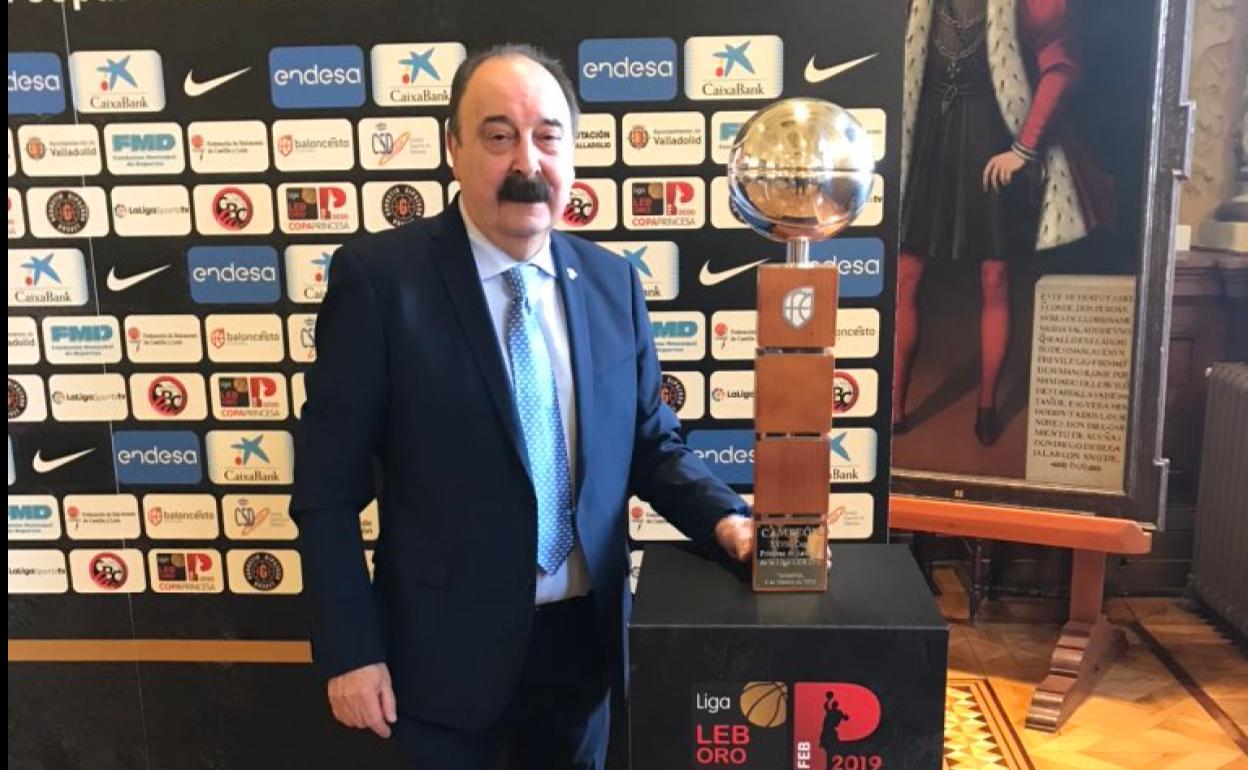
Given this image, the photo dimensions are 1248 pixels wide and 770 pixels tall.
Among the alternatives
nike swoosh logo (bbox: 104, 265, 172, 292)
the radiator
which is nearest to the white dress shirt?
nike swoosh logo (bbox: 104, 265, 172, 292)

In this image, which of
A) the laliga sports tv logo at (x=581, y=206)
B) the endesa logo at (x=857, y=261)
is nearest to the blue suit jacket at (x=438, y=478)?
the laliga sports tv logo at (x=581, y=206)

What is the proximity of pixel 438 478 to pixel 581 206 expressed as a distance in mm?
846

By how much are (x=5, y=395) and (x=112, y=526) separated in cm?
36

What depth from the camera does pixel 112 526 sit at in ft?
7.56

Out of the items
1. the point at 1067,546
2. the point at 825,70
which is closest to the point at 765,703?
the point at 825,70

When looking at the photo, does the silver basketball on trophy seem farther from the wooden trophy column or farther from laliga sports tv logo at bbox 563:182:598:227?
laliga sports tv logo at bbox 563:182:598:227

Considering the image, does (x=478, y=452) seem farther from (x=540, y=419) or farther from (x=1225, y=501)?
(x=1225, y=501)

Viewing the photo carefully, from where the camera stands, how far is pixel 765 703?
4.00ft

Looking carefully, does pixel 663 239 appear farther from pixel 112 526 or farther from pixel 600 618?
pixel 112 526

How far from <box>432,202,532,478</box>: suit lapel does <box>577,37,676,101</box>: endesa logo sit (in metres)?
0.73

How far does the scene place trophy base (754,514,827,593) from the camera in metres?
1.30

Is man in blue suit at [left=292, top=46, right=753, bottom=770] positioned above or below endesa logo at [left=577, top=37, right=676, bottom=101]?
below

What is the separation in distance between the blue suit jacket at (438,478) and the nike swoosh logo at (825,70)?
77 centimetres

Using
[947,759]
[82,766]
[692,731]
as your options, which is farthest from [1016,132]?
[82,766]
